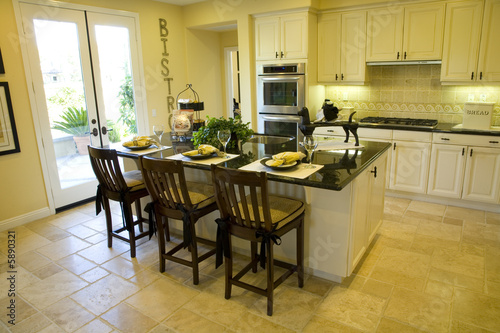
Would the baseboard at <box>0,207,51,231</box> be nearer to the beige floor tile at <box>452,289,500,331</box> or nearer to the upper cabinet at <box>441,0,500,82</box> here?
the beige floor tile at <box>452,289,500,331</box>

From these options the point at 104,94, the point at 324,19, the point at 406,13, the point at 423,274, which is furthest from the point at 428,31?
the point at 104,94

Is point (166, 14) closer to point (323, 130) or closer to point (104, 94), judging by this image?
point (104, 94)

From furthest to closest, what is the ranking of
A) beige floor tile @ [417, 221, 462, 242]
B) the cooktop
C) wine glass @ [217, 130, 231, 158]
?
the cooktop < beige floor tile @ [417, 221, 462, 242] < wine glass @ [217, 130, 231, 158]

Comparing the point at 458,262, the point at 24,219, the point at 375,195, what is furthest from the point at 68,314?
the point at 458,262

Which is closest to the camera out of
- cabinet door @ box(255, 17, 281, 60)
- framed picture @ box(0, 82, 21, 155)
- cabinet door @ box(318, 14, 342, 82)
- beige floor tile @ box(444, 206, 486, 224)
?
framed picture @ box(0, 82, 21, 155)

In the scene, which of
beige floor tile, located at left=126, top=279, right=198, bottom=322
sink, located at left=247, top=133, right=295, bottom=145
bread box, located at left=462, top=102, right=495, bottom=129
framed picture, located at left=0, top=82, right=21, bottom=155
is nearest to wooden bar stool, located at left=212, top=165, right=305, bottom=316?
beige floor tile, located at left=126, top=279, right=198, bottom=322

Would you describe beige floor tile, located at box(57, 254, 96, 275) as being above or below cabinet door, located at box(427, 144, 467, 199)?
below

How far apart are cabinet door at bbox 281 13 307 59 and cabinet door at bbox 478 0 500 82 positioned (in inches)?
78.7

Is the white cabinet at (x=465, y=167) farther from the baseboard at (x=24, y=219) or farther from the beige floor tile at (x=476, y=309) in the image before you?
the baseboard at (x=24, y=219)

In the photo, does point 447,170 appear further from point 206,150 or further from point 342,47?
point 206,150

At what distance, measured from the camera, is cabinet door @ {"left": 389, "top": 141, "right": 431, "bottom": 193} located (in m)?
4.21

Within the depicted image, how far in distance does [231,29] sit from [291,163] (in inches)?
171

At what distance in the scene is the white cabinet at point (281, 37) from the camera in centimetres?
463

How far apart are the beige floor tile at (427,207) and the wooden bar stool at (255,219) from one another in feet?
7.28
